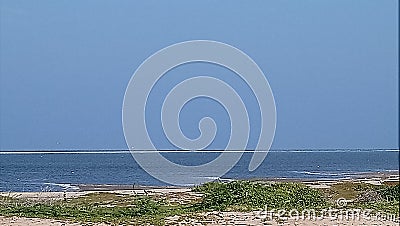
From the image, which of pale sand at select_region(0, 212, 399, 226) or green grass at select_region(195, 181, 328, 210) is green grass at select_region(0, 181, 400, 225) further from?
pale sand at select_region(0, 212, 399, 226)

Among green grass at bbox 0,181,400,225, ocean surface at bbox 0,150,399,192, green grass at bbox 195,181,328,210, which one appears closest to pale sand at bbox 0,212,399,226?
green grass at bbox 0,181,400,225

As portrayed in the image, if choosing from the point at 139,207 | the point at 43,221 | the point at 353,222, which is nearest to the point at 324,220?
the point at 353,222

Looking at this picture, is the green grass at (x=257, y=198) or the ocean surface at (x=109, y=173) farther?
the ocean surface at (x=109, y=173)

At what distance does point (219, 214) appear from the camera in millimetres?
16953

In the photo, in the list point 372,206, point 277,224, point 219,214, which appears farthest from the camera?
point 372,206

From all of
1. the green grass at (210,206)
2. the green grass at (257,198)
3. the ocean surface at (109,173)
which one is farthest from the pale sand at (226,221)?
the ocean surface at (109,173)

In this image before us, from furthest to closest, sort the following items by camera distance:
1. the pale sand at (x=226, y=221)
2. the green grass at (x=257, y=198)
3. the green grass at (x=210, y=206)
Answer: the green grass at (x=257, y=198) < the green grass at (x=210, y=206) < the pale sand at (x=226, y=221)

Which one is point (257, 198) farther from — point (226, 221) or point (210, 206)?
point (226, 221)

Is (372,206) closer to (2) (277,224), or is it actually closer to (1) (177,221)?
(2) (277,224)

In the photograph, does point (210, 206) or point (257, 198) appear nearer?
point (210, 206)

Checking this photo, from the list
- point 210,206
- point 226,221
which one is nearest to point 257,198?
point 210,206

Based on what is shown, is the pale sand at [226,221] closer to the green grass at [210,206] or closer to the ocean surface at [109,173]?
the green grass at [210,206]

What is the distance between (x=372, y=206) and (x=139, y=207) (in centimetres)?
697

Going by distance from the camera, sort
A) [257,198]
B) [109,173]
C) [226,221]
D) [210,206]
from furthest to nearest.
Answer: [109,173]
[257,198]
[210,206]
[226,221]
